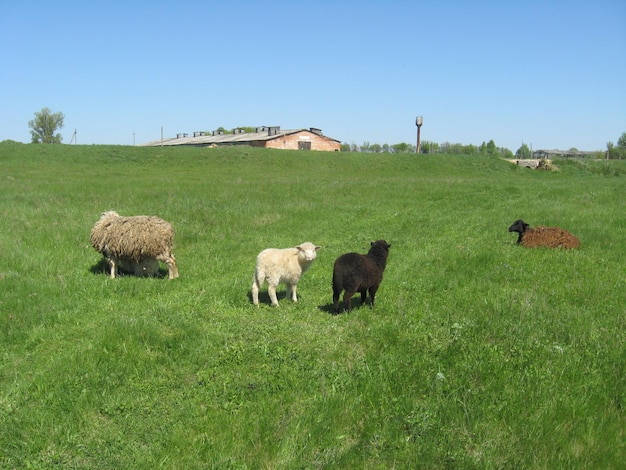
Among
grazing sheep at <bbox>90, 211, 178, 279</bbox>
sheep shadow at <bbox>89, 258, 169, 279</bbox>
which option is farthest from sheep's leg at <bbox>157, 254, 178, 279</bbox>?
sheep shadow at <bbox>89, 258, 169, 279</bbox>

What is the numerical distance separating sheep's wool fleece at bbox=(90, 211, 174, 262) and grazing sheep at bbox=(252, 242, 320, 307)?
316 centimetres

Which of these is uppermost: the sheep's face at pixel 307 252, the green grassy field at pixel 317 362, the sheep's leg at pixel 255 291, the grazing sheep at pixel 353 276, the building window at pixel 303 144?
the building window at pixel 303 144

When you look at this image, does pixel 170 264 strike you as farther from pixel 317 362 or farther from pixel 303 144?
pixel 303 144

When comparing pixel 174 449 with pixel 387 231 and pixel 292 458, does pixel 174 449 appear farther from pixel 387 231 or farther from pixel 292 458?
pixel 387 231

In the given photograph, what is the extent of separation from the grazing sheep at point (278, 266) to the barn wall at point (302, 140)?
201ft

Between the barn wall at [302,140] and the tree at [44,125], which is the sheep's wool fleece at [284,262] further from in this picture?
the tree at [44,125]

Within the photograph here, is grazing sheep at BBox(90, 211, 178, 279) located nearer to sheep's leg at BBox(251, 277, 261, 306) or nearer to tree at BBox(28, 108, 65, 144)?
sheep's leg at BBox(251, 277, 261, 306)

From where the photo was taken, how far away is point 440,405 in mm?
5309

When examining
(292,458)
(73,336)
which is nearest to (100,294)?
(73,336)

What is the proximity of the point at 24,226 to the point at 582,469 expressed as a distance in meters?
14.8

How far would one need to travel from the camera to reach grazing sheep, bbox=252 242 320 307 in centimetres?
Answer: 832

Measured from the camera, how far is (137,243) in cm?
1044

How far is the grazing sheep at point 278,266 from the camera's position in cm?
832

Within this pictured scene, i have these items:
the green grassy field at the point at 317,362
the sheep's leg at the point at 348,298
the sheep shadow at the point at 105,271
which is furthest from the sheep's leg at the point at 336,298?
the sheep shadow at the point at 105,271
